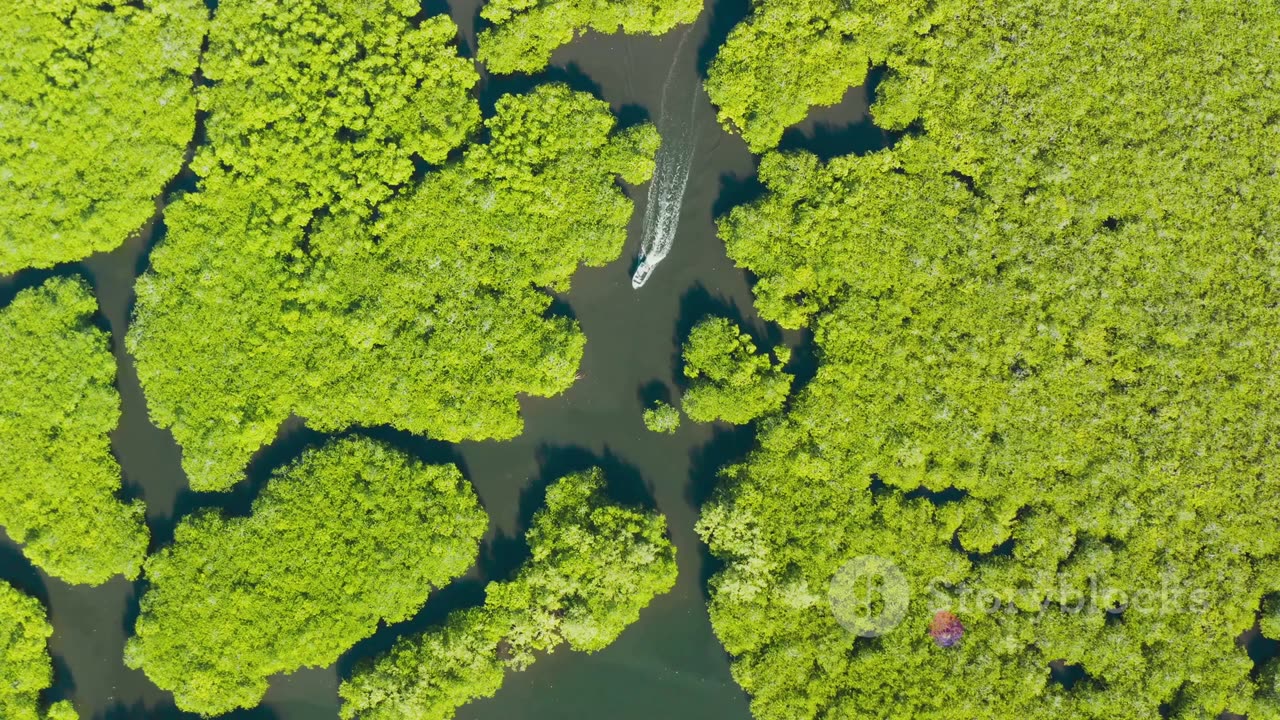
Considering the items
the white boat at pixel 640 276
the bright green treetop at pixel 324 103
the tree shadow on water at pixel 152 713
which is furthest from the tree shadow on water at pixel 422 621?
the bright green treetop at pixel 324 103

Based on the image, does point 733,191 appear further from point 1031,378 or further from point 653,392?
point 1031,378

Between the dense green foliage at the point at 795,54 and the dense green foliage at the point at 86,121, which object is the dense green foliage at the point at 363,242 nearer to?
the dense green foliage at the point at 86,121

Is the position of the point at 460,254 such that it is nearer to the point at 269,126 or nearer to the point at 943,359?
the point at 269,126

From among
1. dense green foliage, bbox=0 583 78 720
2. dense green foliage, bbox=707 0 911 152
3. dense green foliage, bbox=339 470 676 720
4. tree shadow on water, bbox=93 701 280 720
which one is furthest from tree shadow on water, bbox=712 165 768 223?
dense green foliage, bbox=0 583 78 720

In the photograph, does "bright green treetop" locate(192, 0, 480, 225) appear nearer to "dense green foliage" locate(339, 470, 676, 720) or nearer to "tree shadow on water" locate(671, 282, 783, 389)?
"tree shadow on water" locate(671, 282, 783, 389)

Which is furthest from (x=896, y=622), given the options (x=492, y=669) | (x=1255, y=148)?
(x=1255, y=148)

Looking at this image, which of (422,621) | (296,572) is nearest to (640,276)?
(422,621)
